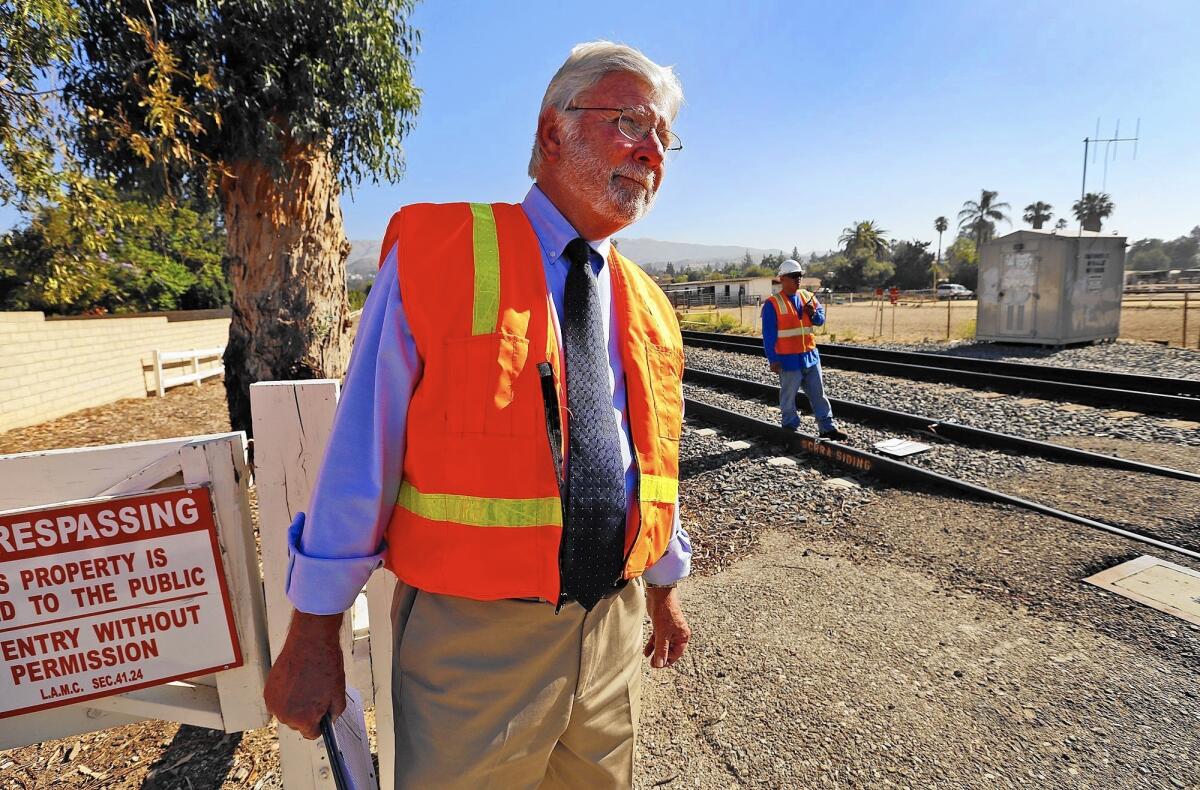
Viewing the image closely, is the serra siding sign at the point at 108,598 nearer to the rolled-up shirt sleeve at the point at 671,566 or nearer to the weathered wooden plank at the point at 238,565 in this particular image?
the weathered wooden plank at the point at 238,565

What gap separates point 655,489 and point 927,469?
6.02 m

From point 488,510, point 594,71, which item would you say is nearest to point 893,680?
point 488,510

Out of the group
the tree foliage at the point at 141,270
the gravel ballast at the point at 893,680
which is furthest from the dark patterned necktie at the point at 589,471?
the tree foliage at the point at 141,270

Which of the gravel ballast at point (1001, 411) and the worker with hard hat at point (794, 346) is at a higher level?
the worker with hard hat at point (794, 346)

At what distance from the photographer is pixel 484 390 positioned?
4.32ft

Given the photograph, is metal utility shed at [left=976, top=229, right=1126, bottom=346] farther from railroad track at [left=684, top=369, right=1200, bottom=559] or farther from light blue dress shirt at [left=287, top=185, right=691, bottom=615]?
light blue dress shirt at [left=287, top=185, right=691, bottom=615]

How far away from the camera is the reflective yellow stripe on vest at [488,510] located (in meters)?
1.31

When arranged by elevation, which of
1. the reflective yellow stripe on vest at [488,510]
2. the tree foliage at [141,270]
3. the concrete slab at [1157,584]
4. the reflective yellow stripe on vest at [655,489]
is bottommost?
the concrete slab at [1157,584]

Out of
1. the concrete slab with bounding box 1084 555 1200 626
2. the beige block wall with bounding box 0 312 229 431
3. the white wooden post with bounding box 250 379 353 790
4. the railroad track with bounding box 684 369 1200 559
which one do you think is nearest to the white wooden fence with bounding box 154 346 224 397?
the beige block wall with bounding box 0 312 229 431

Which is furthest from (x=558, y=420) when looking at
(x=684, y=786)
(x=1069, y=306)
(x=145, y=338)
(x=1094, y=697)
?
(x=1069, y=306)

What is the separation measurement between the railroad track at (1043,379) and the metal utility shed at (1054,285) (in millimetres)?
3640

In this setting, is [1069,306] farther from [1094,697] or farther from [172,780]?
[172,780]

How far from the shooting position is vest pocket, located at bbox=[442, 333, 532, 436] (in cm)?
131

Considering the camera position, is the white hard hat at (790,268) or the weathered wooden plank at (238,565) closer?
the weathered wooden plank at (238,565)
